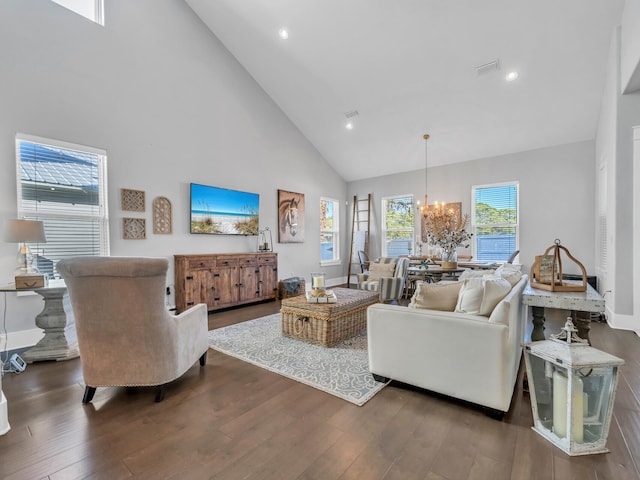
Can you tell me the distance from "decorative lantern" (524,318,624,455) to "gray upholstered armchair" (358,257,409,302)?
10.1 feet

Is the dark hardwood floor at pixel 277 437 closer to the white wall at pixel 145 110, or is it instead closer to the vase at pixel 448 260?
the white wall at pixel 145 110

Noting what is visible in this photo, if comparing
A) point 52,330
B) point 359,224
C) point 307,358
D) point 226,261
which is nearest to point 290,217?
point 226,261

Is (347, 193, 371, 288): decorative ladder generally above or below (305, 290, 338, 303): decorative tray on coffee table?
above

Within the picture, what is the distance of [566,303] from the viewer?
6.58 feet

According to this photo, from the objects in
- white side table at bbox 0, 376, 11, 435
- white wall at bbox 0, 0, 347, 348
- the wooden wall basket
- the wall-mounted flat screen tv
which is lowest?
white side table at bbox 0, 376, 11, 435

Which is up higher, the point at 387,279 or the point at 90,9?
the point at 90,9

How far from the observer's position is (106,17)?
412cm

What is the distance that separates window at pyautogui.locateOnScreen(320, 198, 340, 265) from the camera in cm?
795

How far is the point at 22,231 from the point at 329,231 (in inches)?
240

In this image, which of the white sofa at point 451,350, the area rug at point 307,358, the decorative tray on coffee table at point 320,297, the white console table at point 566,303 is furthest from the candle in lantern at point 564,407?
the decorative tray on coffee table at point 320,297

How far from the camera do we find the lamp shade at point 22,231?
2.91m

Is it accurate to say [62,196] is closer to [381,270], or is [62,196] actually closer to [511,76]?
[381,270]

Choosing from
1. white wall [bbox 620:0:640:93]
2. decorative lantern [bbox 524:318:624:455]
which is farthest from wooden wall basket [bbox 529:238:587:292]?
white wall [bbox 620:0:640:93]

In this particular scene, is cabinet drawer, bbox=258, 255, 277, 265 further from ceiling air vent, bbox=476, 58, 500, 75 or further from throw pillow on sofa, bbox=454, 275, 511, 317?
ceiling air vent, bbox=476, 58, 500, 75
